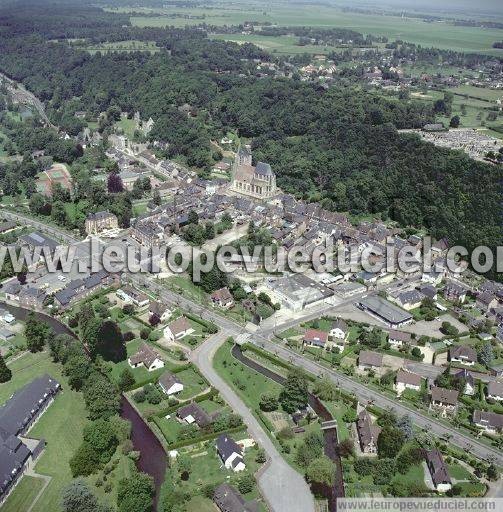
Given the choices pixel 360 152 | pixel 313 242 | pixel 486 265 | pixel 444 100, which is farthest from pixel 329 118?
pixel 486 265

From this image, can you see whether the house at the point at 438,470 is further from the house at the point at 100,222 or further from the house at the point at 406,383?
the house at the point at 100,222

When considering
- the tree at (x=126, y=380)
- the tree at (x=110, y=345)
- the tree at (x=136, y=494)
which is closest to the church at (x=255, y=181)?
the tree at (x=110, y=345)

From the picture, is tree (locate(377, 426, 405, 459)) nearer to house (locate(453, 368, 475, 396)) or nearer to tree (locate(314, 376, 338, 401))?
tree (locate(314, 376, 338, 401))

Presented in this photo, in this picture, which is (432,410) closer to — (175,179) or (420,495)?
(420,495)

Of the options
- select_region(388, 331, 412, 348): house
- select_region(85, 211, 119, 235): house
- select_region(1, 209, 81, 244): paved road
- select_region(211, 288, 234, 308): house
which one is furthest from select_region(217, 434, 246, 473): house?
select_region(85, 211, 119, 235): house

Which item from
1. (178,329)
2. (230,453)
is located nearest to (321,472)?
(230,453)

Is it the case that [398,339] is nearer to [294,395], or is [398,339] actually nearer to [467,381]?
[467,381]

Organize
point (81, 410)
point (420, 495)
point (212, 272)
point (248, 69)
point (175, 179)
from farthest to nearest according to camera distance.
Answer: point (248, 69), point (175, 179), point (212, 272), point (81, 410), point (420, 495)
